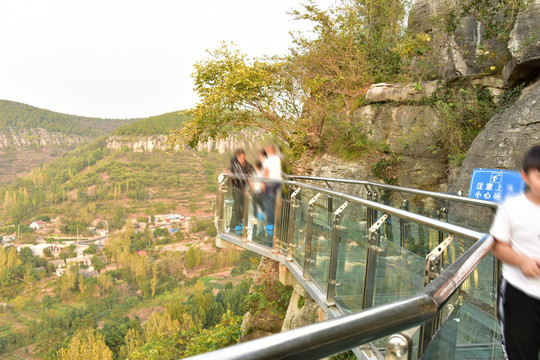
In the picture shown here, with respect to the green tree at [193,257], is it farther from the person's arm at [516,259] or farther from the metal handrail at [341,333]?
the metal handrail at [341,333]

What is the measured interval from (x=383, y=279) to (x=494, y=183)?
3076 mm

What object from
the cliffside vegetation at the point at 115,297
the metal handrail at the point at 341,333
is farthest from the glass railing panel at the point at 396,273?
the cliffside vegetation at the point at 115,297

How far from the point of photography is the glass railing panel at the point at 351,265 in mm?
2992

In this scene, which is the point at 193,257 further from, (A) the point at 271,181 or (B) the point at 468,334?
(B) the point at 468,334

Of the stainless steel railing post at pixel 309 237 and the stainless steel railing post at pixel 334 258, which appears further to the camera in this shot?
the stainless steel railing post at pixel 309 237

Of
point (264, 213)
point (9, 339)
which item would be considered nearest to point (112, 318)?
point (9, 339)

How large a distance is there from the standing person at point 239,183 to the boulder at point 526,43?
18.6 ft

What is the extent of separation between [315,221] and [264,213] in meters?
2.32

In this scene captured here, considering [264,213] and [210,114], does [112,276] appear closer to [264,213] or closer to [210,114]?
[210,114]

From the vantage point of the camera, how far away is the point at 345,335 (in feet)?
2.13

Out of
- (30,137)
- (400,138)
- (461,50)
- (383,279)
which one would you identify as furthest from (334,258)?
(30,137)

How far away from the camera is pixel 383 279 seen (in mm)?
2645

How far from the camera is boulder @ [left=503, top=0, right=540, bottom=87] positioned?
656 centimetres

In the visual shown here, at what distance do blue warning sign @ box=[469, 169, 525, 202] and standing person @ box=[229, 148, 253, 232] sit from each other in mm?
3856
